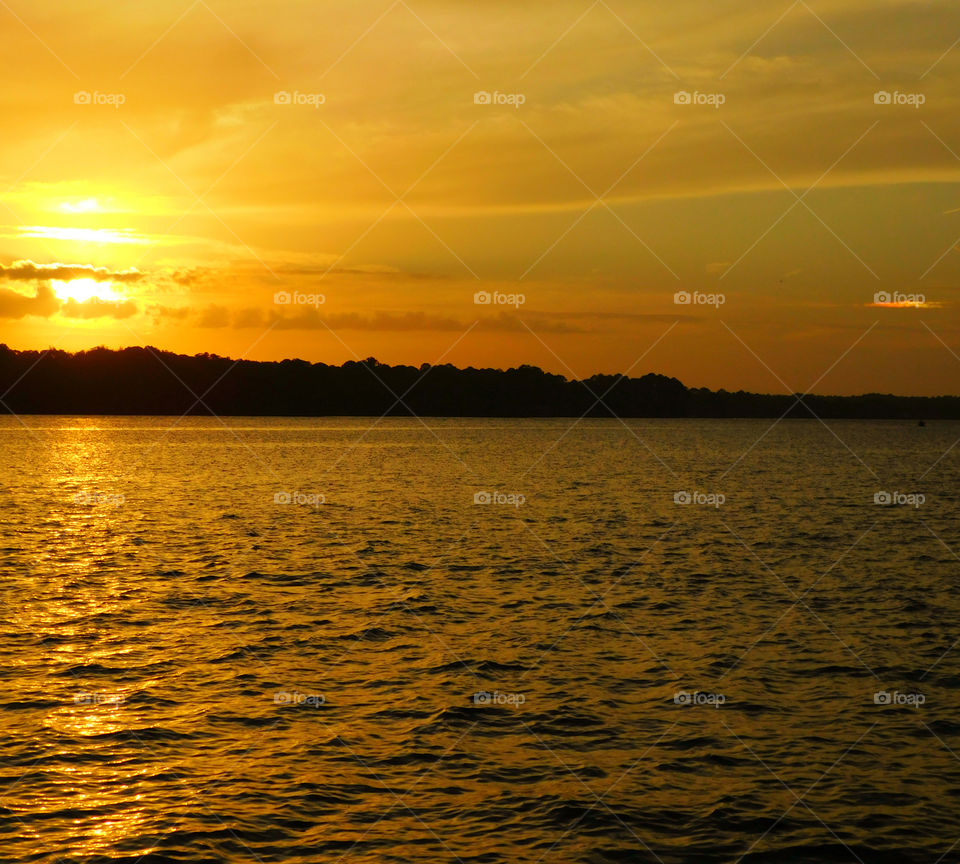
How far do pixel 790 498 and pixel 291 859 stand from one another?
76039mm

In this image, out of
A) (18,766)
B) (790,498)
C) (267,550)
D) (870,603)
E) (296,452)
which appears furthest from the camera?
(296,452)

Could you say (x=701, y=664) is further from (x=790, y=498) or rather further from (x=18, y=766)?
(x=790, y=498)

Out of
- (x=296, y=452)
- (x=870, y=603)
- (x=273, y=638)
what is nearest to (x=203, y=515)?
(x=273, y=638)

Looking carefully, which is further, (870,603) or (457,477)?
(457,477)

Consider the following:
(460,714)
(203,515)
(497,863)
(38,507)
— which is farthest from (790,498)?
(497,863)

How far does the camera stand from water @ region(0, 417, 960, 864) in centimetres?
1596

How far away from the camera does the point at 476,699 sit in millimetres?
22531

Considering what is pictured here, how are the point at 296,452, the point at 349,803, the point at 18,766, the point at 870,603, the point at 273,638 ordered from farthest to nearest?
1. the point at 296,452
2. the point at 870,603
3. the point at 273,638
4. the point at 18,766
5. the point at 349,803

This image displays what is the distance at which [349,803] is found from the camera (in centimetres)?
1678

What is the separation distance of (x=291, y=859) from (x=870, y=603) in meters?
26.9

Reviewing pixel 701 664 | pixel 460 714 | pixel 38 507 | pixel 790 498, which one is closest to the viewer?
pixel 460 714

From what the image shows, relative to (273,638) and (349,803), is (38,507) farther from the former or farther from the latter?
(349,803)

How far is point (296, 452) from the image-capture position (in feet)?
529

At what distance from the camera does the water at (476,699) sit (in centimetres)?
1596
